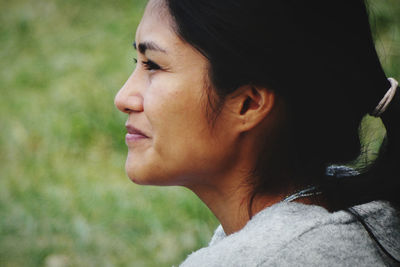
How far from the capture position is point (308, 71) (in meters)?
1.48

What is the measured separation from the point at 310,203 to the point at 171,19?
0.75m

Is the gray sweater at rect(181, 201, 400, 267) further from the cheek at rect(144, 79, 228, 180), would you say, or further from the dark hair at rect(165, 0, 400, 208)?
the cheek at rect(144, 79, 228, 180)

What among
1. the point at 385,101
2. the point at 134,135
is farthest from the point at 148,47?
the point at 385,101

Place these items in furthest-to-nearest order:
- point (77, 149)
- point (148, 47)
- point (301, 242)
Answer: point (77, 149)
point (148, 47)
point (301, 242)

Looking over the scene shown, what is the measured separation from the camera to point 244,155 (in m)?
1.60

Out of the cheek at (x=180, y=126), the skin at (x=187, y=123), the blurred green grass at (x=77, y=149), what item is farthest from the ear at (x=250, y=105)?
the blurred green grass at (x=77, y=149)

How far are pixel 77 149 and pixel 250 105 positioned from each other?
319 centimetres

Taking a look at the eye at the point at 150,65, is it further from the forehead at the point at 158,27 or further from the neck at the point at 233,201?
the neck at the point at 233,201

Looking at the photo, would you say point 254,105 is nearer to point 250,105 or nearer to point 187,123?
point 250,105

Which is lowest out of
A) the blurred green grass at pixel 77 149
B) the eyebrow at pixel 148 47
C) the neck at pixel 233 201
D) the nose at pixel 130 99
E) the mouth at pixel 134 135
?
the blurred green grass at pixel 77 149

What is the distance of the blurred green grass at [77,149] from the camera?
3.41m

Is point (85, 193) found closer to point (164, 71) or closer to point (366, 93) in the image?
point (164, 71)

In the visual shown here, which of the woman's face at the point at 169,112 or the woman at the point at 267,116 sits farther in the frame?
the woman's face at the point at 169,112

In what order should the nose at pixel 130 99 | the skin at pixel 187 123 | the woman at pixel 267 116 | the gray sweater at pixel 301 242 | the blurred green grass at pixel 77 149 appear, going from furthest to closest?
the blurred green grass at pixel 77 149 < the nose at pixel 130 99 < the skin at pixel 187 123 < the woman at pixel 267 116 < the gray sweater at pixel 301 242
